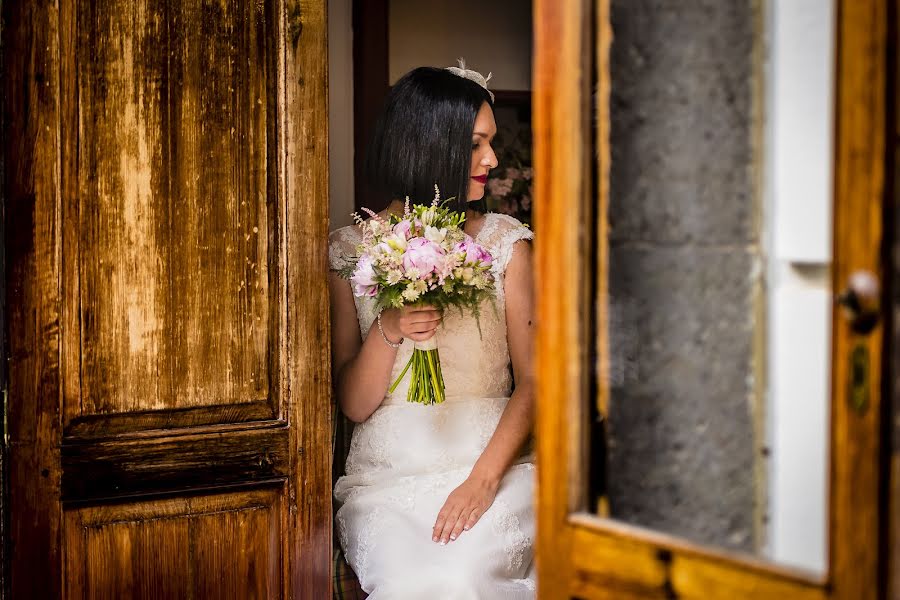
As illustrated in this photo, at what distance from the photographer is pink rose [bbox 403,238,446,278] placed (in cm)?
220

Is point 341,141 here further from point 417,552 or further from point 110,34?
point 417,552

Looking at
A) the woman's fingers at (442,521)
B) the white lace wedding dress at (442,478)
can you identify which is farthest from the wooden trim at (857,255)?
the woman's fingers at (442,521)

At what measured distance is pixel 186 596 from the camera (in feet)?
6.89

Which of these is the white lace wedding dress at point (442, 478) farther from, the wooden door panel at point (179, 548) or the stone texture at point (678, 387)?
the stone texture at point (678, 387)

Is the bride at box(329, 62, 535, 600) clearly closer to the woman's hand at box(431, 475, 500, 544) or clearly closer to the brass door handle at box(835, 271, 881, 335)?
the woman's hand at box(431, 475, 500, 544)

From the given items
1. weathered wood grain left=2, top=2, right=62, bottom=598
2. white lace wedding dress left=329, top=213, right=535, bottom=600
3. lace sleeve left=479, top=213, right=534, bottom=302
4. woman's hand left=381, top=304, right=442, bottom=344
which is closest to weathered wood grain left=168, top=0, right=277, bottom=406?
weathered wood grain left=2, top=2, right=62, bottom=598

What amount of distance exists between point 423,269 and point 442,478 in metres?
0.65

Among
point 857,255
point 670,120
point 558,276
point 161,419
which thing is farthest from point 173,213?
point 857,255

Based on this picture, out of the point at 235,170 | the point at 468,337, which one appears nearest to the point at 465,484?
the point at 468,337

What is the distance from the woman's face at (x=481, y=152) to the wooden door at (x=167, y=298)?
601 millimetres

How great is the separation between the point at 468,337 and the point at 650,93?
1457 mm

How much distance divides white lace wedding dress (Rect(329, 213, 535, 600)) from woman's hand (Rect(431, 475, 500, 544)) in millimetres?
21

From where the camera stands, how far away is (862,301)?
3.04ft

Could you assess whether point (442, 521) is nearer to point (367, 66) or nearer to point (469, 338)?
point (469, 338)
